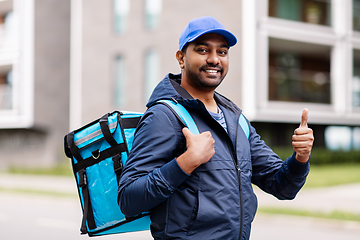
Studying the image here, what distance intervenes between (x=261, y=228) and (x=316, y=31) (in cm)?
1135

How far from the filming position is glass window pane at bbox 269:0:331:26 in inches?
664

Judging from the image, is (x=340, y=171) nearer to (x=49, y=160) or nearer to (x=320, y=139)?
(x=320, y=139)

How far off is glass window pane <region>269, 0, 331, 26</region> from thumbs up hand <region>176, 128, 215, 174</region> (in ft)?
52.2

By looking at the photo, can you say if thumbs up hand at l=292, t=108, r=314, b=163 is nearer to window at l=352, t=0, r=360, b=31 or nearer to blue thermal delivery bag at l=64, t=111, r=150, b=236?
blue thermal delivery bag at l=64, t=111, r=150, b=236

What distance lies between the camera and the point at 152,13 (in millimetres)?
18750

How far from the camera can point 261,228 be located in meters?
7.77

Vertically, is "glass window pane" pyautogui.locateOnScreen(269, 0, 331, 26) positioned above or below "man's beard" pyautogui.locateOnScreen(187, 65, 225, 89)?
above

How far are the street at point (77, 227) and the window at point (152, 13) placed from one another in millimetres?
10494

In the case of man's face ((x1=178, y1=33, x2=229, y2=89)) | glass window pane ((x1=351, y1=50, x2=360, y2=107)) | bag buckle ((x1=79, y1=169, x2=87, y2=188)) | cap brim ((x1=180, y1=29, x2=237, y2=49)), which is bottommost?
bag buckle ((x1=79, y1=169, x2=87, y2=188))

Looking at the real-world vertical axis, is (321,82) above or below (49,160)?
above

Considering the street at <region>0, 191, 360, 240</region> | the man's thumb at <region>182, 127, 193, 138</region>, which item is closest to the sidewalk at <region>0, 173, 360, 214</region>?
the street at <region>0, 191, 360, 240</region>

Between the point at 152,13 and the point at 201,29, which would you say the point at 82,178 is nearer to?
the point at 201,29

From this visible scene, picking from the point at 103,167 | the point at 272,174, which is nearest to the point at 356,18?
the point at 272,174

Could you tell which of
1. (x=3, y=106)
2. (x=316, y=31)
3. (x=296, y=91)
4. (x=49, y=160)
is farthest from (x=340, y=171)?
(x=3, y=106)
